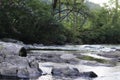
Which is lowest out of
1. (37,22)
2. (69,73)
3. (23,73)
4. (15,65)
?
(37,22)

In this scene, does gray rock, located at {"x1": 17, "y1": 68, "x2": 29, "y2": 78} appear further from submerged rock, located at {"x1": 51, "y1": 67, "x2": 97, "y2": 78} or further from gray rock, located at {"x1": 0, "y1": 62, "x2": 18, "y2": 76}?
submerged rock, located at {"x1": 51, "y1": 67, "x2": 97, "y2": 78}

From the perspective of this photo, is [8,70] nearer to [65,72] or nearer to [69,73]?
[65,72]

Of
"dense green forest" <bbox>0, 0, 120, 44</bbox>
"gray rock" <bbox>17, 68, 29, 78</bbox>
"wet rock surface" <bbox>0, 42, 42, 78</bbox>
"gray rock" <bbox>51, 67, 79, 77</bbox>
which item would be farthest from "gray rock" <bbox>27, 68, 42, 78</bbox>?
"dense green forest" <bbox>0, 0, 120, 44</bbox>

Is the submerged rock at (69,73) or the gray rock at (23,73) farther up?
the gray rock at (23,73)

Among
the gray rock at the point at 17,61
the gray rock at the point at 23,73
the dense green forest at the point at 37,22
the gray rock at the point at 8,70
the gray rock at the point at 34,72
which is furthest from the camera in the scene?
the dense green forest at the point at 37,22

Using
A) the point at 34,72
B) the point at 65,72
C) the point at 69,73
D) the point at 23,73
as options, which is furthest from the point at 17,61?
the point at 69,73

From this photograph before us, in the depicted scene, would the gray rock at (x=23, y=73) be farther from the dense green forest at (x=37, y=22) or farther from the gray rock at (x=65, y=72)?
the dense green forest at (x=37, y=22)

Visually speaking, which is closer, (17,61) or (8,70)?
(8,70)

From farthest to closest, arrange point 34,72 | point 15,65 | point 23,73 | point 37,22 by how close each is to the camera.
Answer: point 37,22 → point 34,72 → point 15,65 → point 23,73

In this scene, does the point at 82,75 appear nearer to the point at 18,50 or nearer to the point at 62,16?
the point at 18,50

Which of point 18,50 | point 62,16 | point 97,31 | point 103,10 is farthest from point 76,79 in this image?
point 103,10

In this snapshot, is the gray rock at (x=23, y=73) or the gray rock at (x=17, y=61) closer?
the gray rock at (x=23, y=73)

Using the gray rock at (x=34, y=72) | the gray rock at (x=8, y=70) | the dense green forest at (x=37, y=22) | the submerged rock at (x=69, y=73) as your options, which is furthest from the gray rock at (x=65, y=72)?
the dense green forest at (x=37, y=22)

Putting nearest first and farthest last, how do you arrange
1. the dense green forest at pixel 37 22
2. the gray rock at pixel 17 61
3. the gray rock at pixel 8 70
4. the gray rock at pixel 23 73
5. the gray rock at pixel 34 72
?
the gray rock at pixel 23 73 → the gray rock at pixel 8 70 → the gray rock at pixel 34 72 → the gray rock at pixel 17 61 → the dense green forest at pixel 37 22
